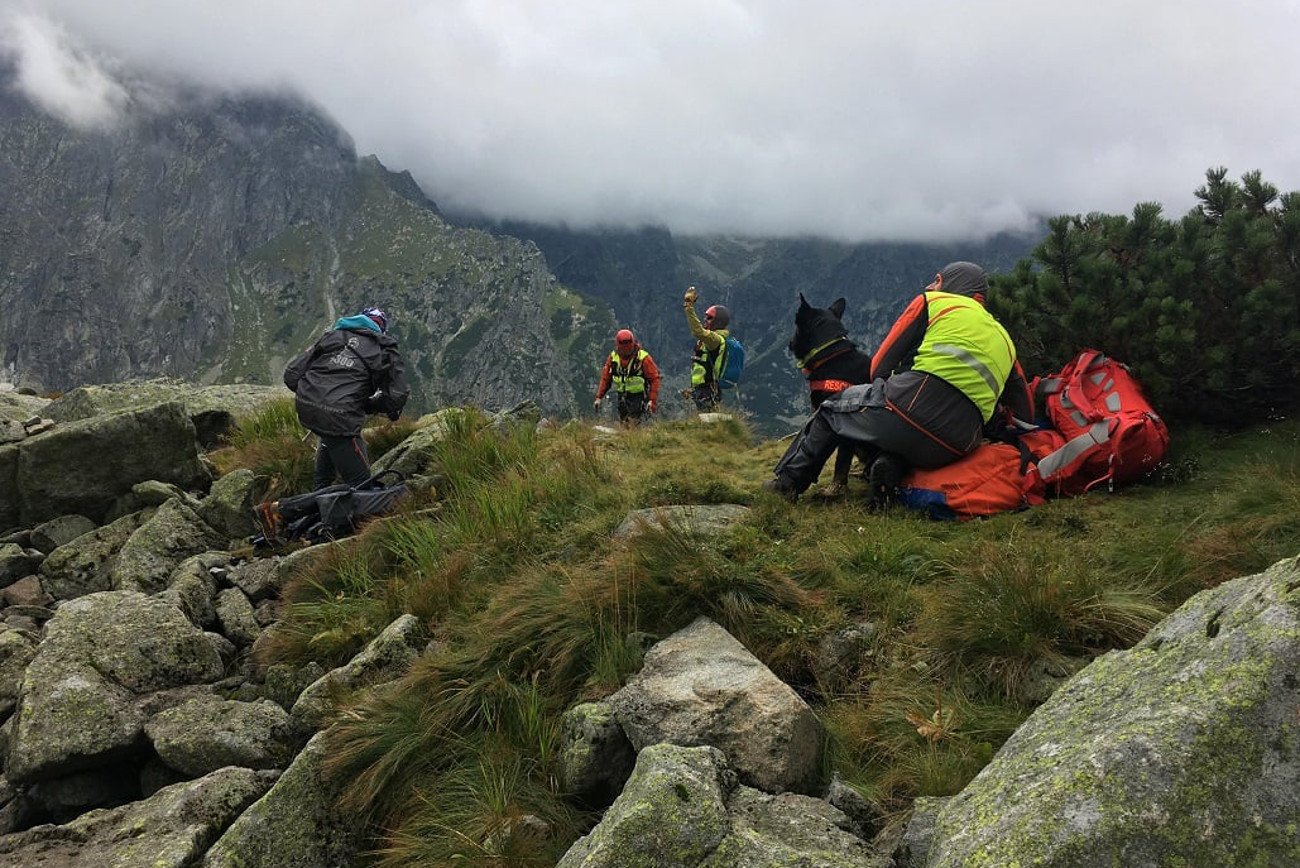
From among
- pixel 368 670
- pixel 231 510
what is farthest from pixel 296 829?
pixel 231 510

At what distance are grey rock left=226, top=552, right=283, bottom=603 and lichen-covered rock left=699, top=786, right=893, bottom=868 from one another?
6.33 meters

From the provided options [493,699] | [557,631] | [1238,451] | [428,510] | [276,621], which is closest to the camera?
[493,699]

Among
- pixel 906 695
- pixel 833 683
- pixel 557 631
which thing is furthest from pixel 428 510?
pixel 906 695

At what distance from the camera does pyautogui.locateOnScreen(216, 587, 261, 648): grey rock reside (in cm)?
716

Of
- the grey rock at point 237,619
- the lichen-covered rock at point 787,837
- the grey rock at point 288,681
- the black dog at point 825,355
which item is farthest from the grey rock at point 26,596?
the black dog at point 825,355

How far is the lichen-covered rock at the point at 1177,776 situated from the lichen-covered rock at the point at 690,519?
362cm

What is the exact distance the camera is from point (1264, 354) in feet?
26.5

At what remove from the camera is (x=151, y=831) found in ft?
14.5

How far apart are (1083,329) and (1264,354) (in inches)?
69.6

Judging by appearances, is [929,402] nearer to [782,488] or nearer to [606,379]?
[782,488]

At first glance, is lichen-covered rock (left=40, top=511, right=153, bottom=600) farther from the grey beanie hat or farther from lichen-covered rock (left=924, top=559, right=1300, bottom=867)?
the grey beanie hat

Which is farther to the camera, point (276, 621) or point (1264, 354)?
point (1264, 354)

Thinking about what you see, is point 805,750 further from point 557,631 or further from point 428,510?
point 428,510

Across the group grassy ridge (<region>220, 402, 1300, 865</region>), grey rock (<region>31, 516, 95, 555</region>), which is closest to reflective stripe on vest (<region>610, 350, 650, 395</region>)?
grassy ridge (<region>220, 402, 1300, 865</region>)
